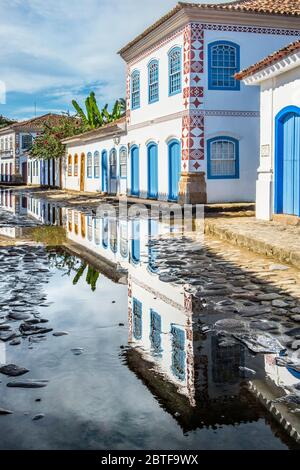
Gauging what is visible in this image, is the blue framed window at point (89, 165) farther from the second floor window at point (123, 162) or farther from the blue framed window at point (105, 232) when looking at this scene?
the blue framed window at point (105, 232)

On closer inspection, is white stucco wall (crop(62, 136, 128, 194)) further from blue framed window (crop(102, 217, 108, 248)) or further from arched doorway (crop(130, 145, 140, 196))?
blue framed window (crop(102, 217, 108, 248))

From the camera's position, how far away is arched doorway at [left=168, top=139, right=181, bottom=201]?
19562 millimetres

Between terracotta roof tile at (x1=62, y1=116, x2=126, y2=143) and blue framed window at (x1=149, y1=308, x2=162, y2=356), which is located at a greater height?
terracotta roof tile at (x1=62, y1=116, x2=126, y2=143)

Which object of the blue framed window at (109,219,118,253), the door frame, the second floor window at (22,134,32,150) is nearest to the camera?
the blue framed window at (109,219,118,253)

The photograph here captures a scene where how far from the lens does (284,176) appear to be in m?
12.7

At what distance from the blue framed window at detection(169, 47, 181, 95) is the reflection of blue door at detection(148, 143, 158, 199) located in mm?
2846

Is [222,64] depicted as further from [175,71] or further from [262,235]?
[262,235]

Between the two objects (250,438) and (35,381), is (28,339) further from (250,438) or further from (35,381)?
(250,438)

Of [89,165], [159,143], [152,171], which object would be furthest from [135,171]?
[89,165]

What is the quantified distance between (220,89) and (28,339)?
15135mm

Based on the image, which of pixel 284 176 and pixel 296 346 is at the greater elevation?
pixel 284 176

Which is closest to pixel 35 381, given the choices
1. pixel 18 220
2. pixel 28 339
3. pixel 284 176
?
pixel 28 339

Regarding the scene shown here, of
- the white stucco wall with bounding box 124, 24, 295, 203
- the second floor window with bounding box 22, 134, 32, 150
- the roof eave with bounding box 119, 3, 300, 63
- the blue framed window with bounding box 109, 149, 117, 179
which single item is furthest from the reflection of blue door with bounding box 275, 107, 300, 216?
the second floor window with bounding box 22, 134, 32, 150

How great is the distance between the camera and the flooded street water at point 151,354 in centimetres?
301
